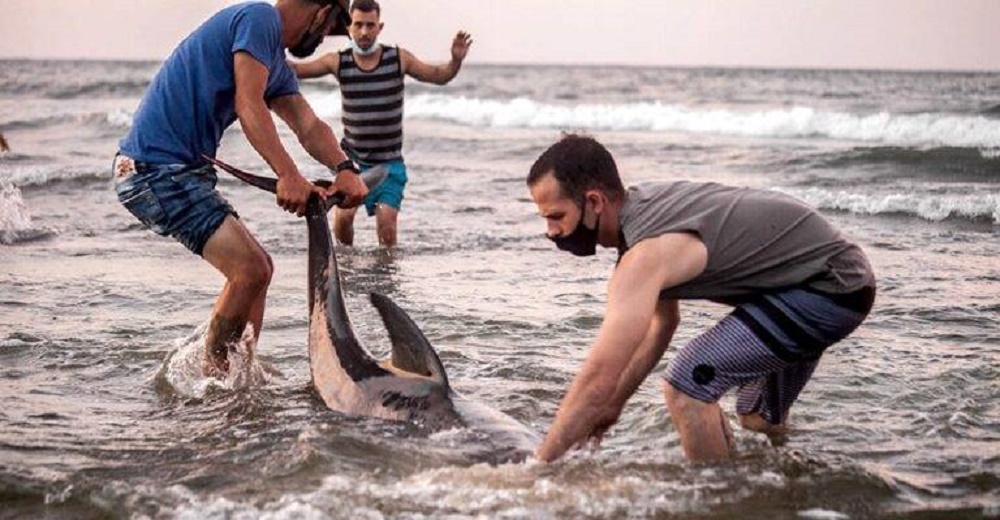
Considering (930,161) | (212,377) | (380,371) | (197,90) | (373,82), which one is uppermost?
(197,90)

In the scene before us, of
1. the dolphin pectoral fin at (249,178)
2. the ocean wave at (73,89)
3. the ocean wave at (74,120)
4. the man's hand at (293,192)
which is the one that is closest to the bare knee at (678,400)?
the man's hand at (293,192)

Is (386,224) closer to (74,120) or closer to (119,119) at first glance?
(119,119)

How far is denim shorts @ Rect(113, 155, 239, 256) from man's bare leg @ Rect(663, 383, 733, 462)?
2.36m

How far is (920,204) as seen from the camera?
13.7 metres

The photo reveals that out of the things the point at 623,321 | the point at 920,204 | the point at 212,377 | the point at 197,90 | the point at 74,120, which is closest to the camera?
the point at 623,321

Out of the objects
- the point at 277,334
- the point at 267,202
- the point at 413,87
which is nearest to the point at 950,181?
the point at 267,202

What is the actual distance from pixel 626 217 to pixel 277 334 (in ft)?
12.8

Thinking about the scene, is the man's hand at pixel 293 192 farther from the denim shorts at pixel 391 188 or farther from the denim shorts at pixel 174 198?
the denim shorts at pixel 391 188

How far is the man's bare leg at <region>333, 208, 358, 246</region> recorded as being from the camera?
10891 mm

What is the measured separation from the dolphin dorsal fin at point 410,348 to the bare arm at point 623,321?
1055mm

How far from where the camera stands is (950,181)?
1695cm

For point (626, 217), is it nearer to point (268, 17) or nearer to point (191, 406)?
point (268, 17)

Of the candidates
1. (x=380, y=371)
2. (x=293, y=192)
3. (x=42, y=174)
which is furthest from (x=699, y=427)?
(x=42, y=174)

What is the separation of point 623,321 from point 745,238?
0.65 m
